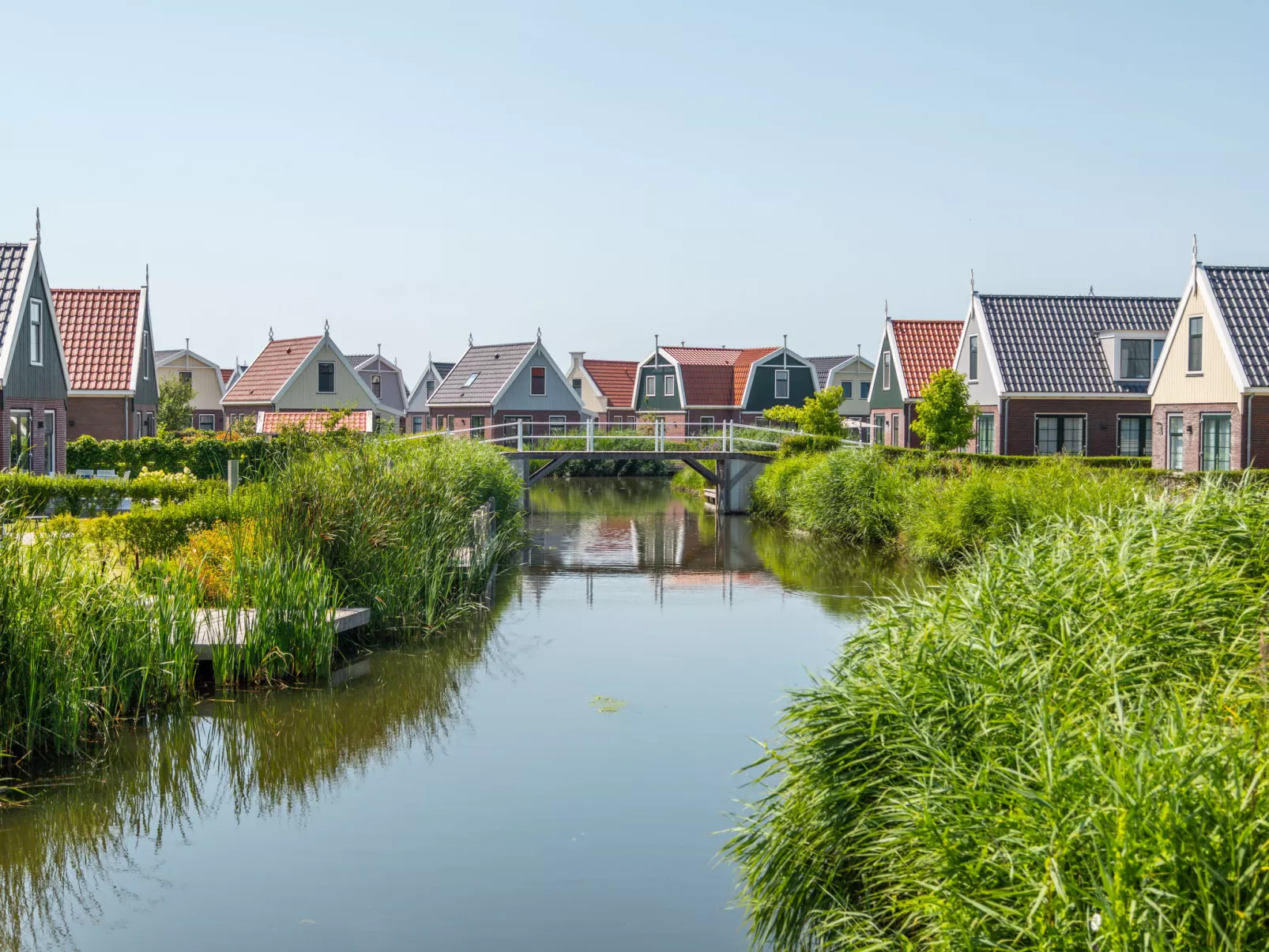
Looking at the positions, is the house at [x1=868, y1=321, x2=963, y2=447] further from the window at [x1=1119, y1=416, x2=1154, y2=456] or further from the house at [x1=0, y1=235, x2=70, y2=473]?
the house at [x1=0, y1=235, x2=70, y2=473]

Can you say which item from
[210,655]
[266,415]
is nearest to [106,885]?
[210,655]

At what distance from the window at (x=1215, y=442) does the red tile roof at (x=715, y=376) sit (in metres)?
33.9

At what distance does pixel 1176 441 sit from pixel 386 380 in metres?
48.9

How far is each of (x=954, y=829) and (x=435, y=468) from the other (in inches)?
561

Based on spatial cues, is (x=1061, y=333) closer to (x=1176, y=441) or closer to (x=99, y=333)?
(x=1176, y=441)

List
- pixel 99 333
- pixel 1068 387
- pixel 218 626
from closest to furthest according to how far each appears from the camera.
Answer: pixel 218 626
pixel 1068 387
pixel 99 333

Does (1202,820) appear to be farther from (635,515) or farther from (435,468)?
(635,515)

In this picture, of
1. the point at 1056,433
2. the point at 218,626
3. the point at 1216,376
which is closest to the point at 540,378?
the point at 1056,433

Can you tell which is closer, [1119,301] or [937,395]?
[937,395]

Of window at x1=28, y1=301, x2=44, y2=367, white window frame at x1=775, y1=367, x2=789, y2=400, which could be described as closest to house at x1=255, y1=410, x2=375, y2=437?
window at x1=28, y1=301, x2=44, y2=367

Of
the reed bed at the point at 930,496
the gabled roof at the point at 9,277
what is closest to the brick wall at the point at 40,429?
the gabled roof at the point at 9,277

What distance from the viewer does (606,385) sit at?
221 feet

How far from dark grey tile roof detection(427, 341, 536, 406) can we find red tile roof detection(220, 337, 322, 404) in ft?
19.5

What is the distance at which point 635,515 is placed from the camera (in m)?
36.8
